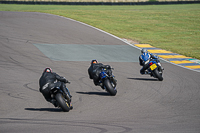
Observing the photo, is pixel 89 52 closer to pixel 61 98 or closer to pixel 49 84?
pixel 49 84

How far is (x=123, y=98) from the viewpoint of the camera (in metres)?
12.1

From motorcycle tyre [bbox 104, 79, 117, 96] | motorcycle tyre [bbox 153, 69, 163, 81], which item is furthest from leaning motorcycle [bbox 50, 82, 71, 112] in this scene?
motorcycle tyre [bbox 153, 69, 163, 81]

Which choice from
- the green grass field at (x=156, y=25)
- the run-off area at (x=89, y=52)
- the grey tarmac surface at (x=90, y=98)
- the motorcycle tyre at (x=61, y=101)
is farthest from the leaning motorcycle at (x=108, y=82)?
the green grass field at (x=156, y=25)

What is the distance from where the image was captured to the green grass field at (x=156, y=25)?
29.2 m

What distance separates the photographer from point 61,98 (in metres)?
9.65

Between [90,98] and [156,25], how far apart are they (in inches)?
1108

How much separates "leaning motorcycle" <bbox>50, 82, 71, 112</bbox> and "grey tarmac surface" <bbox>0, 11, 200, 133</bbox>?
0.23 m

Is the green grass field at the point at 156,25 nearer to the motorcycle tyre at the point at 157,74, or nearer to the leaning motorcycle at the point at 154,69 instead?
the leaning motorcycle at the point at 154,69

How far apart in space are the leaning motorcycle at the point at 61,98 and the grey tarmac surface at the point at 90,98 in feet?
0.77

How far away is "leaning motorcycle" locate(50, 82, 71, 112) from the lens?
380 inches

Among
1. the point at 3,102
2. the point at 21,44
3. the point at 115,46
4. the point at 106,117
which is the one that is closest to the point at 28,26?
the point at 21,44

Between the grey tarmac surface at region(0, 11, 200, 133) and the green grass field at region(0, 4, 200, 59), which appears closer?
the grey tarmac surface at region(0, 11, 200, 133)

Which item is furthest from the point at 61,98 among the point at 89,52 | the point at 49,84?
the point at 89,52

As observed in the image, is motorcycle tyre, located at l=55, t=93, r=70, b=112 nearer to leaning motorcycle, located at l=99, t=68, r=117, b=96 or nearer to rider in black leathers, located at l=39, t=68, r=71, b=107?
rider in black leathers, located at l=39, t=68, r=71, b=107
